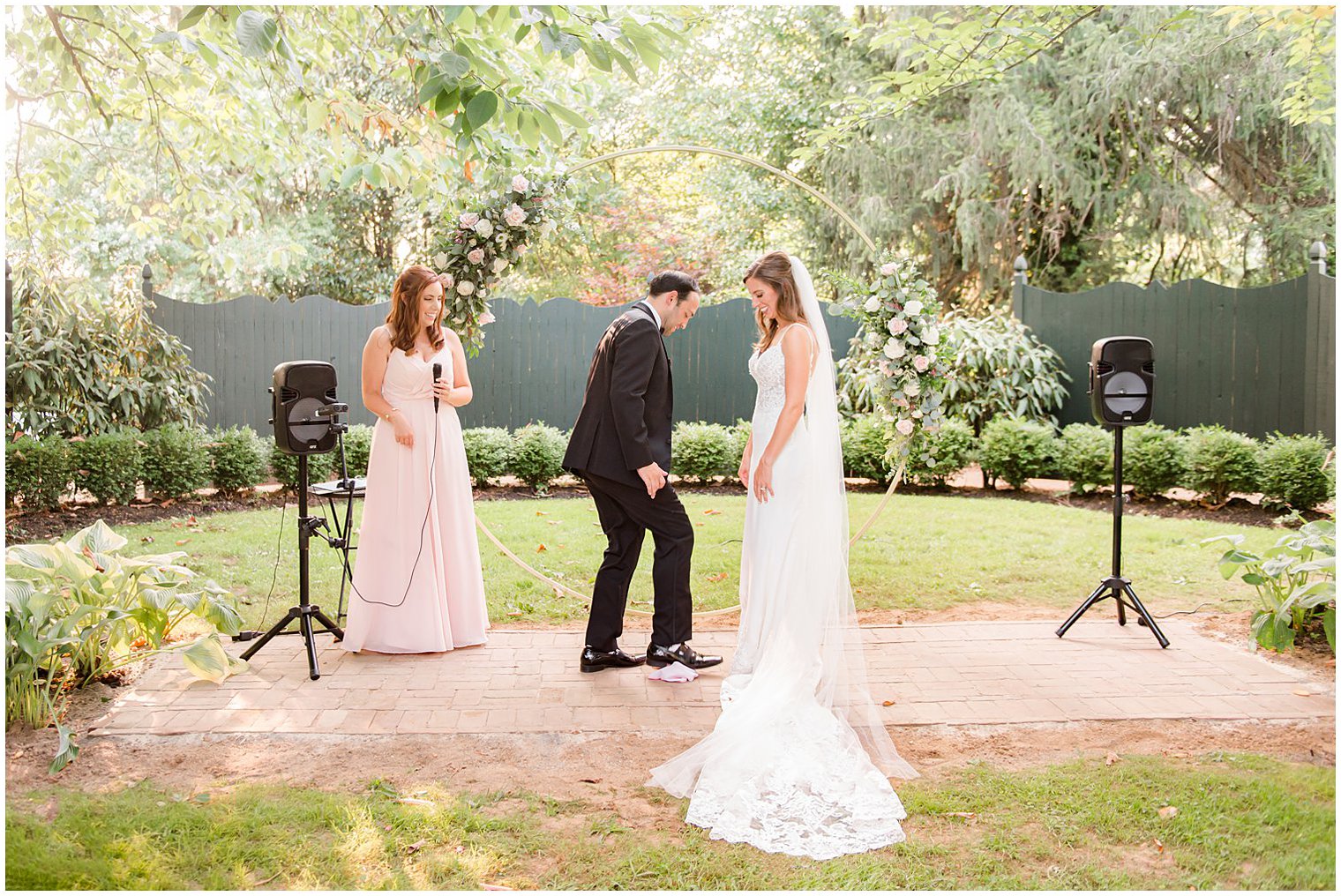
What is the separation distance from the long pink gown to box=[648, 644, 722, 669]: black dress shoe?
3.06ft

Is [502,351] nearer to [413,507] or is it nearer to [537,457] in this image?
[537,457]

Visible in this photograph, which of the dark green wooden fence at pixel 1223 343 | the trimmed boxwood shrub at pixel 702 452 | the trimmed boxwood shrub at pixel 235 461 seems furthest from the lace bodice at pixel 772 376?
the dark green wooden fence at pixel 1223 343

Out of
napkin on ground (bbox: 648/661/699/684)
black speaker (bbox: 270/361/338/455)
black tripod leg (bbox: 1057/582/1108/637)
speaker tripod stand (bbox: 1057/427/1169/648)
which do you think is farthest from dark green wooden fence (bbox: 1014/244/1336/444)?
black speaker (bbox: 270/361/338/455)

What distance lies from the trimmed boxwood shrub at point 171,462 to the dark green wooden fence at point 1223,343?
27.6 ft

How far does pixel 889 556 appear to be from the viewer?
7160 mm

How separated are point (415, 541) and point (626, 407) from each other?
52.3 inches

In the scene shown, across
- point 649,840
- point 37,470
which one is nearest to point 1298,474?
point 649,840

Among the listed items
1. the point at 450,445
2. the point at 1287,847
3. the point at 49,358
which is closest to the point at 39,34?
the point at 49,358

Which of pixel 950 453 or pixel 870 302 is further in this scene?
pixel 950 453

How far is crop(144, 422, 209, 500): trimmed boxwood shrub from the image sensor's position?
871 cm

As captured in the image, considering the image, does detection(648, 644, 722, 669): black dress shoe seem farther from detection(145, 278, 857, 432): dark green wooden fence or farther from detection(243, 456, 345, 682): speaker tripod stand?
detection(145, 278, 857, 432): dark green wooden fence

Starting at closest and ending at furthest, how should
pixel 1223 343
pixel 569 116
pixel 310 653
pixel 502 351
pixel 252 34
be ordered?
pixel 252 34, pixel 569 116, pixel 310 653, pixel 1223 343, pixel 502 351

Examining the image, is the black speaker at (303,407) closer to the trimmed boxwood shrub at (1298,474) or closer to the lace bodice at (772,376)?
the lace bodice at (772,376)

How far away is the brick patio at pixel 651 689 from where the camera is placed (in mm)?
4039
